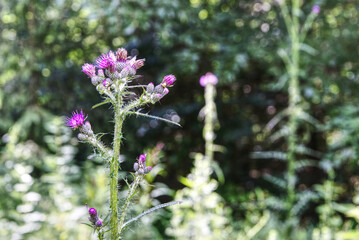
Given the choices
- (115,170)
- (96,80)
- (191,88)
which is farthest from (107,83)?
(191,88)

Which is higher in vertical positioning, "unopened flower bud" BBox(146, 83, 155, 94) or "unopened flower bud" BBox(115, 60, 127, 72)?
"unopened flower bud" BBox(115, 60, 127, 72)

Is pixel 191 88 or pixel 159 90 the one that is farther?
pixel 191 88

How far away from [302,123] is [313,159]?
31.4 inches

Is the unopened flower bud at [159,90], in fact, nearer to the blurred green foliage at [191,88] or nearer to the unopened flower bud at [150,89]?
the unopened flower bud at [150,89]

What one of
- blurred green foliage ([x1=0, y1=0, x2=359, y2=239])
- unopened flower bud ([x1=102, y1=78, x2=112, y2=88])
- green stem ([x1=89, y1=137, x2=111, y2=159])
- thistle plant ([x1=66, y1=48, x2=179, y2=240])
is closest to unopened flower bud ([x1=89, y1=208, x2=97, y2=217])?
thistle plant ([x1=66, y1=48, x2=179, y2=240])

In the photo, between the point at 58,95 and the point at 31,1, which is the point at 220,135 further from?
the point at 31,1

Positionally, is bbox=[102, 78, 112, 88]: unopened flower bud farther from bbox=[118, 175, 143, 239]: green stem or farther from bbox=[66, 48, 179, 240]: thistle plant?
bbox=[118, 175, 143, 239]: green stem

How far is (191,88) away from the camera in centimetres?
422

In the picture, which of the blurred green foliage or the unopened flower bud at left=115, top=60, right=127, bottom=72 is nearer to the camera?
the unopened flower bud at left=115, top=60, right=127, bottom=72

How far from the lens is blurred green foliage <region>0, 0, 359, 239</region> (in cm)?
291

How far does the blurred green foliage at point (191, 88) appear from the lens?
115 inches

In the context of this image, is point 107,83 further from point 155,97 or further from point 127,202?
point 127,202

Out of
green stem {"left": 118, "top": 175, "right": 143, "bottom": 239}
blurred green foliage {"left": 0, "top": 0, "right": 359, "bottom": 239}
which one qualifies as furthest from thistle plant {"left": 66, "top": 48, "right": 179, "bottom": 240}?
blurred green foliage {"left": 0, "top": 0, "right": 359, "bottom": 239}

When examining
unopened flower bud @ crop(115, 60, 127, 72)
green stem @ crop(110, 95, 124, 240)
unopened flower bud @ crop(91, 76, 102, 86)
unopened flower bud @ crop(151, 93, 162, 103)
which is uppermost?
unopened flower bud @ crop(115, 60, 127, 72)
